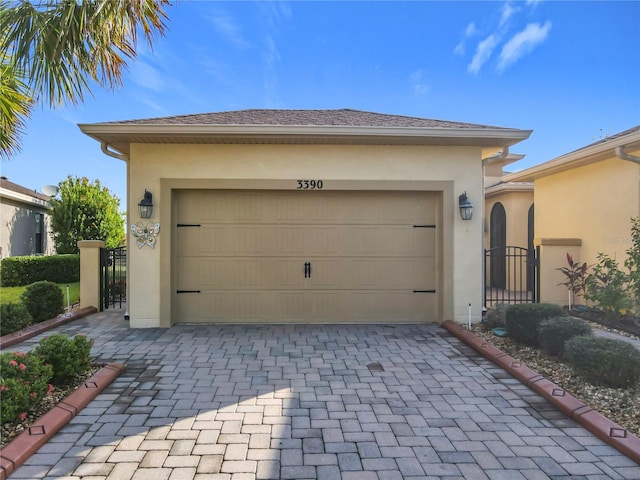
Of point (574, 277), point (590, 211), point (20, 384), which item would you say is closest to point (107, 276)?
point (20, 384)

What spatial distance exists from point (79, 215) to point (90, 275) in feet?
22.4

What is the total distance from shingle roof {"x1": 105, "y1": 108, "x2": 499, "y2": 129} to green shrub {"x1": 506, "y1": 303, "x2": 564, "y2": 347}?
303 cm

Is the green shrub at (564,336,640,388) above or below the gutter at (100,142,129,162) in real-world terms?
below

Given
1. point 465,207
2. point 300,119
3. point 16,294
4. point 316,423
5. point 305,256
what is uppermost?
point 300,119

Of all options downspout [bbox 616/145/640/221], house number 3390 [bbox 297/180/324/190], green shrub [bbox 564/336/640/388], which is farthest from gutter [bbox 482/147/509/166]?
green shrub [bbox 564/336/640/388]

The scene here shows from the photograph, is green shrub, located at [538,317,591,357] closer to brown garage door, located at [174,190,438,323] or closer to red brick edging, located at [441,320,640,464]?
red brick edging, located at [441,320,640,464]

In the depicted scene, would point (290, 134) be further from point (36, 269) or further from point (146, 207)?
point (36, 269)

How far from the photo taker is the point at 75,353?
4.07 meters

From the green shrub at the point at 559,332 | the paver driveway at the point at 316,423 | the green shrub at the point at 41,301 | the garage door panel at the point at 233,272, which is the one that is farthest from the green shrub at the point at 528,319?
the green shrub at the point at 41,301

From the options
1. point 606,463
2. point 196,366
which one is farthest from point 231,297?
point 606,463

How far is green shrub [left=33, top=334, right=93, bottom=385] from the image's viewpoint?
3916 millimetres

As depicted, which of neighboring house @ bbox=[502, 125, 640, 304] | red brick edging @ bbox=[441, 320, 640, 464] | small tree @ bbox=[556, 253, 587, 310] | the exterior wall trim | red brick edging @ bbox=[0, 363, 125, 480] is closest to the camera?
red brick edging @ bbox=[0, 363, 125, 480]

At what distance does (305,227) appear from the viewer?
701 cm

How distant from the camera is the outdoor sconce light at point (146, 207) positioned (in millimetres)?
6501
